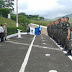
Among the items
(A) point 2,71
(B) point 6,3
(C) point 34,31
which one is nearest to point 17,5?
(C) point 34,31

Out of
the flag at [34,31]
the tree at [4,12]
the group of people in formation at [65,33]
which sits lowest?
the flag at [34,31]

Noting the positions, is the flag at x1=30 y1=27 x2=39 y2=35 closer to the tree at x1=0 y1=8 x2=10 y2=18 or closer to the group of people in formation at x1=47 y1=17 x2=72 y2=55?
the group of people in formation at x1=47 y1=17 x2=72 y2=55

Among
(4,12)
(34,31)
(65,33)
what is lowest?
(34,31)

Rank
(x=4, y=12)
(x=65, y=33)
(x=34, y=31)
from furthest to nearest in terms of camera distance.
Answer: (x=4, y=12) < (x=34, y=31) < (x=65, y=33)

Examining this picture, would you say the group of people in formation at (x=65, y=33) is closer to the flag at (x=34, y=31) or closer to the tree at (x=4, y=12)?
the flag at (x=34, y=31)

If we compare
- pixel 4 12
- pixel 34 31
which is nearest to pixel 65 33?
pixel 34 31

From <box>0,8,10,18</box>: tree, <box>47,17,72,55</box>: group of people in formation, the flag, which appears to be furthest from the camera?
<box>0,8,10,18</box>: tree

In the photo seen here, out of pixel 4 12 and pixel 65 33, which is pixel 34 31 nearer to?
pixel 65 33

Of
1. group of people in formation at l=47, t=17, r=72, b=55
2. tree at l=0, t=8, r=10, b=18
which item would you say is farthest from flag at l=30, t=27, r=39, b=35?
tree at l=0, t=8, r=10, b=18

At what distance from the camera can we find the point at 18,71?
13.8 ft


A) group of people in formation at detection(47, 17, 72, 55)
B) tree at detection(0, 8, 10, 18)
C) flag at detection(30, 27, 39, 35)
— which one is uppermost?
tree at detection(0, 8, 10, 18)

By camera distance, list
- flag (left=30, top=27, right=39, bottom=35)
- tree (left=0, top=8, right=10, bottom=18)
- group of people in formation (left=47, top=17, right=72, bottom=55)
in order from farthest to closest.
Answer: tree (left=0, top=8, right=10, bottom=18) → flag (left=30, top=27, right=39, bottom=35) → group of people in formation (left=47, top=17, right=72, bottom=55)

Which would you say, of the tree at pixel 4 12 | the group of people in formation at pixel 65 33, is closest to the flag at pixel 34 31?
the group of people in formation at pixel 65 33

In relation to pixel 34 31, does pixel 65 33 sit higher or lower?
higher
